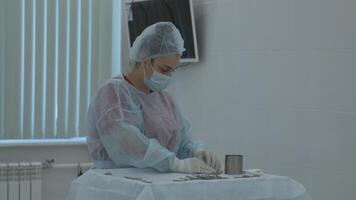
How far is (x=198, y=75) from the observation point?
13.1 feet

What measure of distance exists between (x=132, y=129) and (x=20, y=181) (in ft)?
7.66

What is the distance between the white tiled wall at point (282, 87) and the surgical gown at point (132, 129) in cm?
76

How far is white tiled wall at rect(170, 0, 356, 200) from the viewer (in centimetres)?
293

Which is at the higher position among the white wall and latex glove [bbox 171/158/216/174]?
the white wall

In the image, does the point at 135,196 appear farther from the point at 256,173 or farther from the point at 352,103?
the point at 352,103

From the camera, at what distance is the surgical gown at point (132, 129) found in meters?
2.24

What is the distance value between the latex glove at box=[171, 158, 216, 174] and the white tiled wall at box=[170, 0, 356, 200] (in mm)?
944

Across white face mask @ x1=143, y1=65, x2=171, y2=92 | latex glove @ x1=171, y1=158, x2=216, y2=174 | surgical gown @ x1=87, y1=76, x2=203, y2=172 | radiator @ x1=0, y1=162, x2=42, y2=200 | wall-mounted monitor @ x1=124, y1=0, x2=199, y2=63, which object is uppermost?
wall-mounted monitor @ x1=124, y1=0, x2=199, y2=63

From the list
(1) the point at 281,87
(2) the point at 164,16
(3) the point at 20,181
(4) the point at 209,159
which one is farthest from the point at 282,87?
(3) the point at 20,181

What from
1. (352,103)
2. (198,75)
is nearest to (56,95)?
(198,75)

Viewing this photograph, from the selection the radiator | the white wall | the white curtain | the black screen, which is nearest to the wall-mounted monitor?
the black screen

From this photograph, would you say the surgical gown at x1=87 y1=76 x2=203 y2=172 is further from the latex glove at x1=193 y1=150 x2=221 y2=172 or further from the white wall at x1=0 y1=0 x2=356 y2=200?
the white wall at x1=0 y1=0 x2=356 y2=200

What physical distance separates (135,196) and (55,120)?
105 inches

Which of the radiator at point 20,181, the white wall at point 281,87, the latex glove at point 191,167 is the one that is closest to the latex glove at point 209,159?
the latex glove at point 191,167
